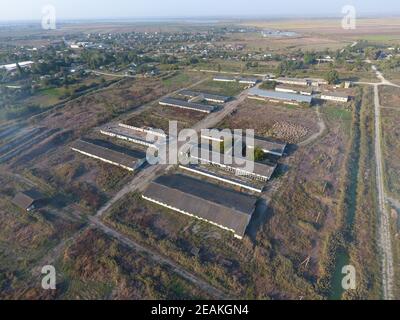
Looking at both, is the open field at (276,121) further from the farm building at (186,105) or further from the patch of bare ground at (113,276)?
the patch of bare ground at (113,276)

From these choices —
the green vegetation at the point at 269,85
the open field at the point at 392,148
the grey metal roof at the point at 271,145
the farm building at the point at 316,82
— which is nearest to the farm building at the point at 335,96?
the open field at the point at 392,148

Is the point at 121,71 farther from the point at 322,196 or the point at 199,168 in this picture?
the point at 322,196

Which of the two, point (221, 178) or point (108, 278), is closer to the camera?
point (108, 278)

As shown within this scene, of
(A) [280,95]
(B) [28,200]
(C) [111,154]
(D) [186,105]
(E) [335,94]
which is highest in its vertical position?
(E) [335,94]

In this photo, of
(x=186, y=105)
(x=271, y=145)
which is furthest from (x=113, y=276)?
(x=186, y=105)

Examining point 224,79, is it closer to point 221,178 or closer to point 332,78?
point 332,78

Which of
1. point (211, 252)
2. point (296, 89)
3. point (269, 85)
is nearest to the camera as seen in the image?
point (211, 252)
